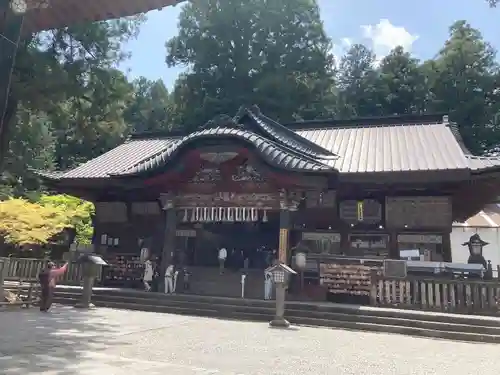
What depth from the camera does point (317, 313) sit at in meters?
11.2

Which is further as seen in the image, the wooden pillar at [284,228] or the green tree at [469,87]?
the green tree at [469,87]

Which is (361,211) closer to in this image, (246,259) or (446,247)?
(446,247)

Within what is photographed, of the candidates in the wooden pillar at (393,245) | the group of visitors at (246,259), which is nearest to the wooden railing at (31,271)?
the group of visitors at (246,259)

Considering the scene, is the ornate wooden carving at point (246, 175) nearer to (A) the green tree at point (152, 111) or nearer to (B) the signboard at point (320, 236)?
(B) the signboard at point (320, 236)

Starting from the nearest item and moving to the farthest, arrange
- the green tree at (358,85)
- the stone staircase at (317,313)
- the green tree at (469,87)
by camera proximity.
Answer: the stone staircase at (317,313) → the green tree at (469,87) → the green tree at (358,85)

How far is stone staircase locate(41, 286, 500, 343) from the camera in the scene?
31.5ft

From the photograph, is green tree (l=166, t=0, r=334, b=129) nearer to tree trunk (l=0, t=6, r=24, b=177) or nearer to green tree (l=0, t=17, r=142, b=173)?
green tree (l=0, t=17, r=142, b=173)

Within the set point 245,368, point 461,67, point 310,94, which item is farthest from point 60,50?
point 461,67

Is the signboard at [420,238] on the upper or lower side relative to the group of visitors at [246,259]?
upper

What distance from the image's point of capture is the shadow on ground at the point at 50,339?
5.17m

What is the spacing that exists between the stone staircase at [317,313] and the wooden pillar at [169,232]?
1.46 meters

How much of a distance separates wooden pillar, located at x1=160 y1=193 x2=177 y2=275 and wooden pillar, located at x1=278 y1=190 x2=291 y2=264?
377 centimetres

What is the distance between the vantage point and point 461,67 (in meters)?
38.2

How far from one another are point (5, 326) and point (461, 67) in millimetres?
40186
